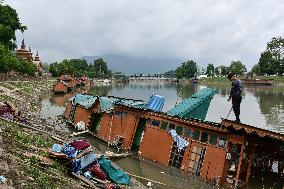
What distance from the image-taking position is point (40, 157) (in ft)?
53.0

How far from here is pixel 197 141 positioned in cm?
2212

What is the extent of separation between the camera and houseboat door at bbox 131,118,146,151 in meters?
27.7

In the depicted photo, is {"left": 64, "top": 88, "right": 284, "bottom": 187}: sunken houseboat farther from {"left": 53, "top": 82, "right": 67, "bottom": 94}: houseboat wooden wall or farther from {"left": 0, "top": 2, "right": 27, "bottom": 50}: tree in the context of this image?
Result: {"left": 0, "top": 2, "right": 27, "bottom": 50}: tree

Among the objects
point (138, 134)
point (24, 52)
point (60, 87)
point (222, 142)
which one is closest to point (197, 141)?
point (222, 142)

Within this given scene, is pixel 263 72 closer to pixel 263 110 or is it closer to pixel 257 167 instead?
pixel 263 110

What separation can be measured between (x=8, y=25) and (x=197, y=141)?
81.5m

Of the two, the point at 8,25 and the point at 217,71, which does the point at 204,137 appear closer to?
the point at 8,25

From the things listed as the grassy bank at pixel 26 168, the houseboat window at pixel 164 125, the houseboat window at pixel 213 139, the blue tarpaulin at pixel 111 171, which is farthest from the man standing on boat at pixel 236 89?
the grassy bank at pixel 26 168

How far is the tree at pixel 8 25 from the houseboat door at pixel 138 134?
203ft

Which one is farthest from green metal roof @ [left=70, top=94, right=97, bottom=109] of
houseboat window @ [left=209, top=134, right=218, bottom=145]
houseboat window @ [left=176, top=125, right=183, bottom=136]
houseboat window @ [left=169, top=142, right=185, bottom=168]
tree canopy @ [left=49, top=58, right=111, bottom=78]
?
tree canopy @ [left=49, top=58, right=111, bottom=78]

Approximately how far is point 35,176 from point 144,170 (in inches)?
417

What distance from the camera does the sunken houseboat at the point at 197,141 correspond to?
66.8ft

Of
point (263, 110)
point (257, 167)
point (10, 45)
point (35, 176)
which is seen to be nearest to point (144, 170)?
point (257, 167)

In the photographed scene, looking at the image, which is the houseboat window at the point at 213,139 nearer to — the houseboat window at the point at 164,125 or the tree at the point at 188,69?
the houseboat window at the point at 164,125
